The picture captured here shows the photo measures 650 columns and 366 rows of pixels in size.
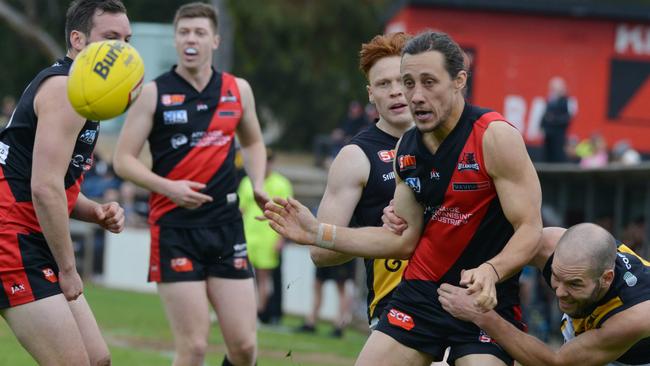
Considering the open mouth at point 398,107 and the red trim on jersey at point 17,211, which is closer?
the red trim on jersey at point 17,211

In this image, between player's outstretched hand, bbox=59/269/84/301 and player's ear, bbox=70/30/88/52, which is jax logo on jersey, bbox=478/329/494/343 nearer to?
player's outstretched hand, bbox=59/269/84/301

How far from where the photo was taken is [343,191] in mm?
6535

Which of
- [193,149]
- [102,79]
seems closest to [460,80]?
[102,79]

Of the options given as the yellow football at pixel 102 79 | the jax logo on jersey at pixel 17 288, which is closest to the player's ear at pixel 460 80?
the yellow football at pixel 102 79

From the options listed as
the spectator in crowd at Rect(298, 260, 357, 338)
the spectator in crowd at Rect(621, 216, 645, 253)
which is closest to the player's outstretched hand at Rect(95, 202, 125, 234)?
the spectator in crowd at Rect(298, 260, 357, 338)

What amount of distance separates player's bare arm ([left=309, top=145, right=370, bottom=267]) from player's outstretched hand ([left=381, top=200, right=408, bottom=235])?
0.48 metres

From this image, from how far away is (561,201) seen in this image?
16562mm

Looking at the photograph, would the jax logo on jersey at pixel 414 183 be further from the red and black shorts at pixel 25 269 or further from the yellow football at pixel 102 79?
the red and black shorts at pixel 25 269

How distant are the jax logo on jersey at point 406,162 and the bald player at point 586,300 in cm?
65

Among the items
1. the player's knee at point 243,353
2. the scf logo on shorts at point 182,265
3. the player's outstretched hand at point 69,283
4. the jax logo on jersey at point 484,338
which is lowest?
the player's knee at point 243,353

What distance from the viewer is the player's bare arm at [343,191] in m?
6.45

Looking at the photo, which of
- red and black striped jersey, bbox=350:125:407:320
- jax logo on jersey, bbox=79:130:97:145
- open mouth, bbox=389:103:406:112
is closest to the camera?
jax logo on jersey, bbox=79:130:97:145

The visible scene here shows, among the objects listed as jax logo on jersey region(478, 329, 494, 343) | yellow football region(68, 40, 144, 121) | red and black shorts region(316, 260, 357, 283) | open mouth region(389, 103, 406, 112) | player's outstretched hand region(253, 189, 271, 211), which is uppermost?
yellow football region(68, 40, 144, 121)

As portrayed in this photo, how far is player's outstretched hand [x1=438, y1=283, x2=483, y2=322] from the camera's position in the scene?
18.2 ft
